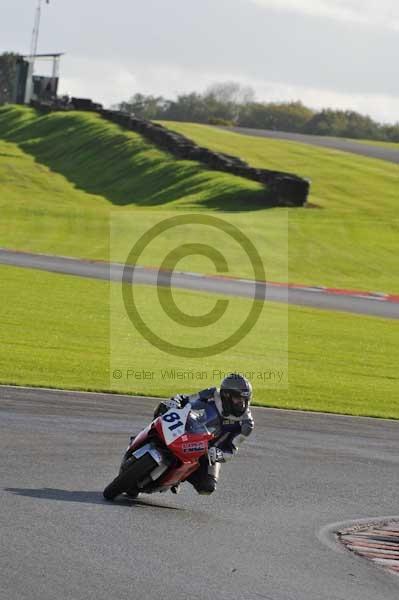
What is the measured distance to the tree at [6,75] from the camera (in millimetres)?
178625

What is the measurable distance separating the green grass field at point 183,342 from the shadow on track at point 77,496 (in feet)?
20.9

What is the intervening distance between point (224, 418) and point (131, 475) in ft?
3.37

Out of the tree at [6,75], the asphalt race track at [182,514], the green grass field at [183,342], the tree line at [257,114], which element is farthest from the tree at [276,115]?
the asphalt race track at [182,514]

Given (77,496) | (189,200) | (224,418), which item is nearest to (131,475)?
(77,496)

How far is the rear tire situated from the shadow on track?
4.2 inches

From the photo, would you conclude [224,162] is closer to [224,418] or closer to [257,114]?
[224,418]

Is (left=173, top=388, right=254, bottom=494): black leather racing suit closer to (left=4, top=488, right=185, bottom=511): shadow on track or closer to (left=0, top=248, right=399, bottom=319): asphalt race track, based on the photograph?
(left=4, top=488, right=185, bottom=511): shadow on track

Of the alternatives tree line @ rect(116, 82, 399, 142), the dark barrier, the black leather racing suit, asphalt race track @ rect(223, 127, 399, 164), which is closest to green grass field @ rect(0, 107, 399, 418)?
the dark barrier

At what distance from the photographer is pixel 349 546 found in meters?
10.2

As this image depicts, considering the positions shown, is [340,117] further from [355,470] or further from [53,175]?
[355,470]

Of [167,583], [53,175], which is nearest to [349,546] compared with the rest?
[167,583]

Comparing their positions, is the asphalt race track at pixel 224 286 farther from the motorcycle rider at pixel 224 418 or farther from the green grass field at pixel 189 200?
the motorcycle rider at pixel 224 418

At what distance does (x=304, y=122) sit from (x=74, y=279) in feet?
383

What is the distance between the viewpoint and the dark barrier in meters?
49.2
